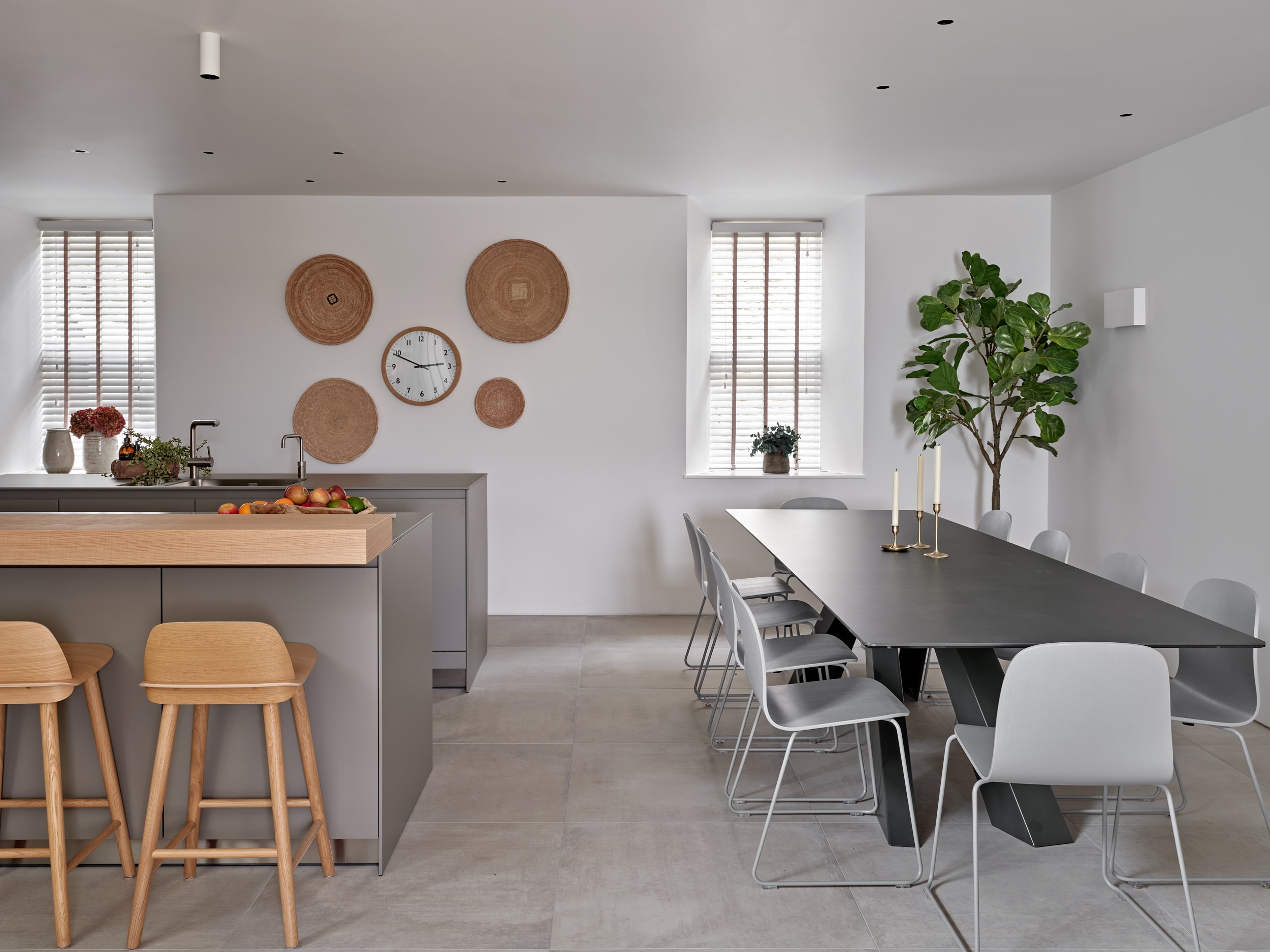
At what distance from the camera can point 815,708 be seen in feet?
8.80

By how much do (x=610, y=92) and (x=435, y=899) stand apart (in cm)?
306

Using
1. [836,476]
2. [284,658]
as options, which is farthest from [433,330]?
[284,658]

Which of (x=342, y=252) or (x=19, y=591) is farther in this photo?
(x=342, y=252)

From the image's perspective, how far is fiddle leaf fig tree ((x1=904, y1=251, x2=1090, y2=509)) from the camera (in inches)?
200

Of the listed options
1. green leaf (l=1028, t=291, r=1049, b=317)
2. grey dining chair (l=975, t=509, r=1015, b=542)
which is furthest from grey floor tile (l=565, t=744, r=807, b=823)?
green leaf (l=1028, t=291, r=1049, b=317)

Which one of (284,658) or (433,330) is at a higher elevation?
(433,330)

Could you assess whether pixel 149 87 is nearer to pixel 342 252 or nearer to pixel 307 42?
pixel 307 42

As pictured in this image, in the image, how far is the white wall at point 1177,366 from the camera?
401 cm

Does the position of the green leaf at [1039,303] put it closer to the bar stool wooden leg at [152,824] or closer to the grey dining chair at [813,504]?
the grey dining chair at [813,504]

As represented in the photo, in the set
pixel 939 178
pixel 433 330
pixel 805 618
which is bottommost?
pixel 805 618

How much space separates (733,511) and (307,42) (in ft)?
9.12

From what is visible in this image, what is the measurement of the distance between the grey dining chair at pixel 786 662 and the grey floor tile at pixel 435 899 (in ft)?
2.32

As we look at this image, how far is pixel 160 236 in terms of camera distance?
18.4 ft

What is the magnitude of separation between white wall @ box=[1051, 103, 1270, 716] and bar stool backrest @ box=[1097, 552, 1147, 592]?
3.58 feet
